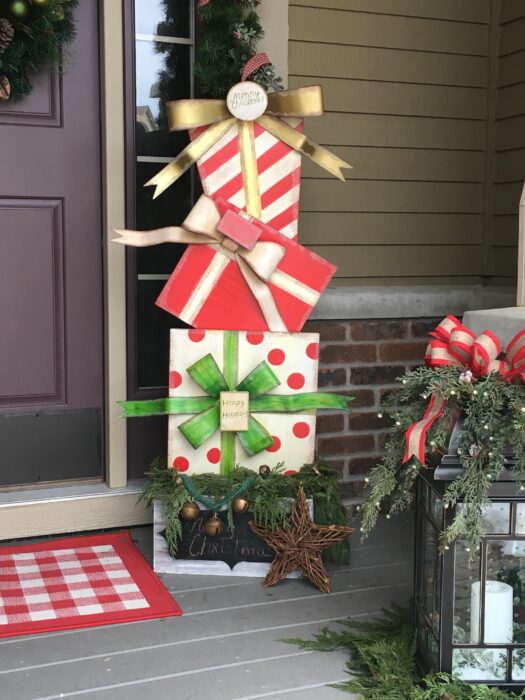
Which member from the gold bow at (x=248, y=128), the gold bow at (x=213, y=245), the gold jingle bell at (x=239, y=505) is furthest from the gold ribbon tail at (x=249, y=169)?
the gold jingle bell at (x=239, y=505)

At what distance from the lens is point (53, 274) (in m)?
3.03

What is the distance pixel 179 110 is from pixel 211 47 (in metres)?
0.27

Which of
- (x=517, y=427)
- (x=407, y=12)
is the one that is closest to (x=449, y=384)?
(x=517, y=427)

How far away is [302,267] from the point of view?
277cm

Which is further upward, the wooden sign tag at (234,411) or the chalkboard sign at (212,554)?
the wooden sign tag at (234,411)

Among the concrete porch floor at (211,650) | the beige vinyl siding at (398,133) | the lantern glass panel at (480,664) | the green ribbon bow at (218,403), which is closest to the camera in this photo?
the lantern glass panel at (480,664)

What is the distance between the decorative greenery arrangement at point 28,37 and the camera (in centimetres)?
268

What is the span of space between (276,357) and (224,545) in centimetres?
60

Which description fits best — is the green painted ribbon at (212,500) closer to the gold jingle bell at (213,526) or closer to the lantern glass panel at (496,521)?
the gold jingle bell at (213,526)

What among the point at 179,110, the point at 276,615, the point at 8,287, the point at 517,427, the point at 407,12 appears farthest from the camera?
the point at 407,12

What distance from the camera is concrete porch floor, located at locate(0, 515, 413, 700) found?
2.05m

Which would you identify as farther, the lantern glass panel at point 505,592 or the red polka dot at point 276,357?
the red polka dot at point 276,357

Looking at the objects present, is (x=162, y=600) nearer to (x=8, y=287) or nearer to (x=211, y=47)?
(x=8, y=287)

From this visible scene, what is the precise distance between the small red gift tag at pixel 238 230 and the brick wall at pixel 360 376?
62 cm
